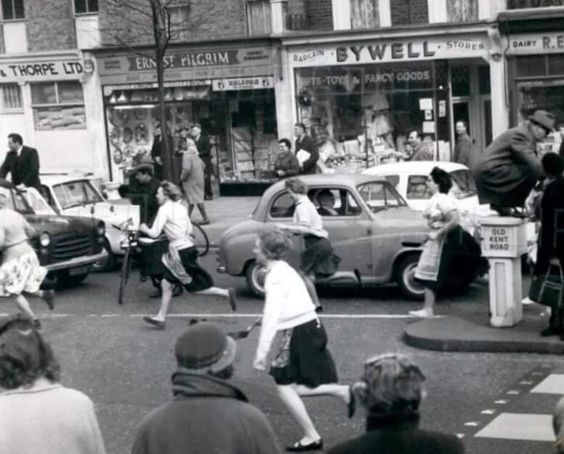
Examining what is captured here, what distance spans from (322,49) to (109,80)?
6143 mm

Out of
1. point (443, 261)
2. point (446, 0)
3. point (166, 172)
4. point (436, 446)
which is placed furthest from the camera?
point (446, 0)

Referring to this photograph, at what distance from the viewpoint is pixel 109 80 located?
34281 mm

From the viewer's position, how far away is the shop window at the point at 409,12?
30.3 metres

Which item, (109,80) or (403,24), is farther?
(109,80)

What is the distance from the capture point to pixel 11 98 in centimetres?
3656

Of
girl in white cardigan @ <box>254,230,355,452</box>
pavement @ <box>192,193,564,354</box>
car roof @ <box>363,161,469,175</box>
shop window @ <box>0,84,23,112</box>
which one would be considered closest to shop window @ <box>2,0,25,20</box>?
shop window @ <box>0,84,23,112</box>

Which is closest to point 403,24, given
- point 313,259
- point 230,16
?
point 230,16

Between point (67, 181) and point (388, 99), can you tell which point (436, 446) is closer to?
point (67, 181)

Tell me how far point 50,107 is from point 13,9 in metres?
2.82

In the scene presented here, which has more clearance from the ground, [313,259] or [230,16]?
[230,16]

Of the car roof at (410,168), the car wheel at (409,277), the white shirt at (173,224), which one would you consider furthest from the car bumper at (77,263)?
the car wheel at (409,277)

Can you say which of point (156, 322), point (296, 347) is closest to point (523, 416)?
point (296, 347)

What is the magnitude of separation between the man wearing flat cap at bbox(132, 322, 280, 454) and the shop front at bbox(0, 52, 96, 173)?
1162 inches

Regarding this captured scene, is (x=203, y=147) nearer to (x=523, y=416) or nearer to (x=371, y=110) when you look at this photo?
(x=371, y=110)
